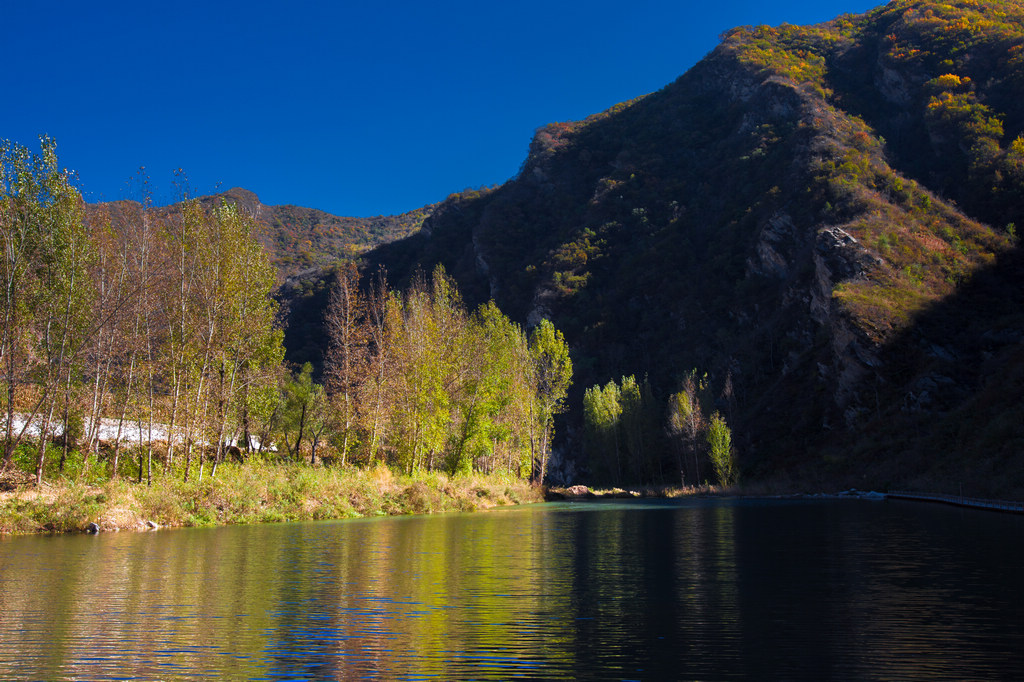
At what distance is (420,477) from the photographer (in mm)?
38312

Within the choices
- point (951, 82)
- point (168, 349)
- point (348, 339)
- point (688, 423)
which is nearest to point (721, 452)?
point (688, 423)

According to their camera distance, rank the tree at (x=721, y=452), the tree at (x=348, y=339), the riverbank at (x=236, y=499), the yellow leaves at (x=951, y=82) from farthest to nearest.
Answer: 1. the yellow leaves at (x=951, y=82)
2. the tree at (x=721, y=452)
3. the tree at (x=348, y=339)
4. the riverbank at (x=236, y=499)

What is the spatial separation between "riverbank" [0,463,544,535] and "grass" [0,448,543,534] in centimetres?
3

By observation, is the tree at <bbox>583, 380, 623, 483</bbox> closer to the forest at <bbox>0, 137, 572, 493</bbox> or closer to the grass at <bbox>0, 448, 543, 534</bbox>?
the forest at <bbox>0, 137, 572, 493</bbox>

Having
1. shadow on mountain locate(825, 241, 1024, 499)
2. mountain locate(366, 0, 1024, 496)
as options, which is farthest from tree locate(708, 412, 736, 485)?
shadow on mountain locate(825, 241, 1024, 499)

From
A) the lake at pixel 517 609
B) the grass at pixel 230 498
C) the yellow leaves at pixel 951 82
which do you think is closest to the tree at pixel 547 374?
the grass at pixel 230 498

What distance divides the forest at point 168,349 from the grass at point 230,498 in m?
1.81

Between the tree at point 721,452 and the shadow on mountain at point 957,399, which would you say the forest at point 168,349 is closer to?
the tree at point 721,452

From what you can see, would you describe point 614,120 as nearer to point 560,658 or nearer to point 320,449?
point 320,449

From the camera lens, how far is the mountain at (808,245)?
200ft

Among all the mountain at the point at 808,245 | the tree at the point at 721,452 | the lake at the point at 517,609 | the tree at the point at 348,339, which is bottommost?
the lake at the point at 517,609

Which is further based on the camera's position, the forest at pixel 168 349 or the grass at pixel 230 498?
the forest at pixel 168 349

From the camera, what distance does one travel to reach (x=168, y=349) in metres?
30.4

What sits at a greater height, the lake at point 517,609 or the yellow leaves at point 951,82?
the yellow leaves at point 951,82
